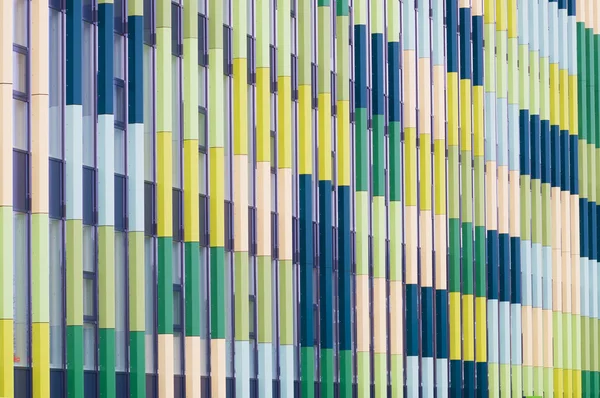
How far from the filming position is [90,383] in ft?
107

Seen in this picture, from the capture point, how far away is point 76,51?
78.5 feet

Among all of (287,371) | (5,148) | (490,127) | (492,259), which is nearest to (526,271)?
(492,259)

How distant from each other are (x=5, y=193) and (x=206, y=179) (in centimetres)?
1738

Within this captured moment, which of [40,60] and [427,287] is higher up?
[40,60]

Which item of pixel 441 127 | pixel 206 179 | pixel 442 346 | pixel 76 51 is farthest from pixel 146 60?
pixel 76 51

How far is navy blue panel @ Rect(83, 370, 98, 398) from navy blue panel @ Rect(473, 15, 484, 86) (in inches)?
514

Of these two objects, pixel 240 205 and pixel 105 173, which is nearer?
pixel 105 173

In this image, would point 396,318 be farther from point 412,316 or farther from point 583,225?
point 583,225

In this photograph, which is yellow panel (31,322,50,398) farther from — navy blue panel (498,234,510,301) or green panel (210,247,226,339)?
navy blue panel (498,234,510,301)

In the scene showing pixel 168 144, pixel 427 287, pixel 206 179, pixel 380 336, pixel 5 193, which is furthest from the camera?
pixel 206 179

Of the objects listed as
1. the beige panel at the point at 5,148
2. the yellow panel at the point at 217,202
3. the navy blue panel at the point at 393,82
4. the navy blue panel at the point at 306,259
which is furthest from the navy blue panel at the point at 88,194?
the beige panel at the point at 5,148

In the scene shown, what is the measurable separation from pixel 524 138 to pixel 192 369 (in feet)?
57.4

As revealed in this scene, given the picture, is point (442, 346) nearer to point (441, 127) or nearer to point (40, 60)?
point (441, 127)

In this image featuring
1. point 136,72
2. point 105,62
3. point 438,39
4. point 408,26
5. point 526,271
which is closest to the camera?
point 105,62
